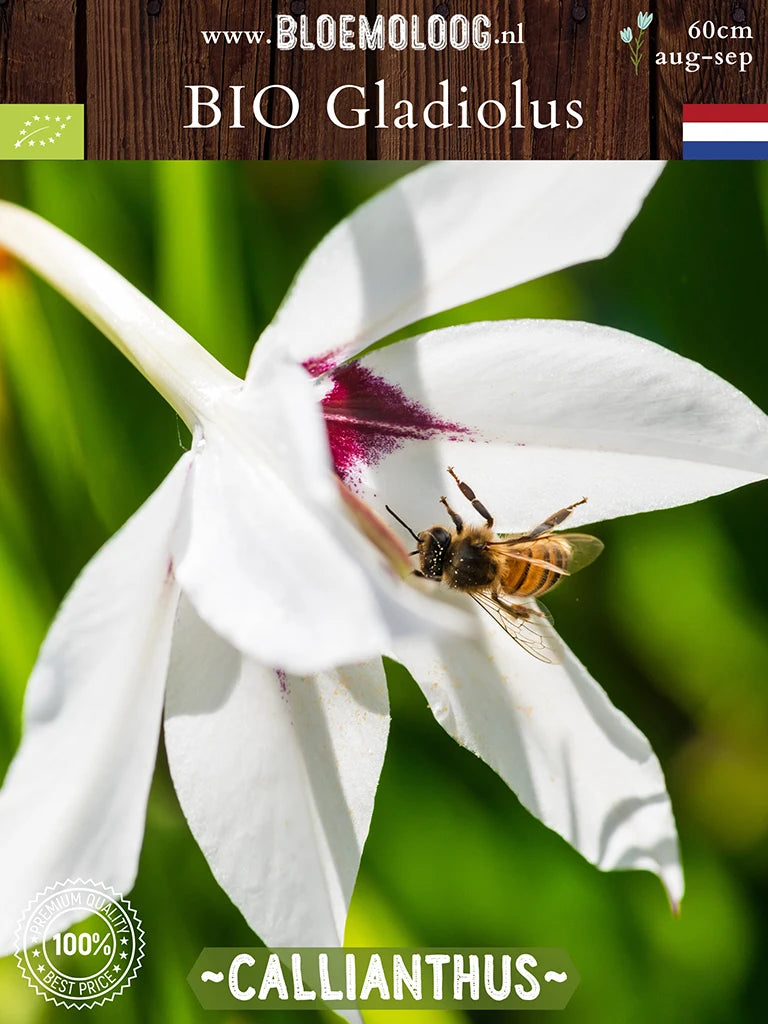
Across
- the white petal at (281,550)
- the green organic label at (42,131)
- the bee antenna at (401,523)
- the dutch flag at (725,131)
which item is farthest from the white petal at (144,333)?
the dutch flag at (725,131)

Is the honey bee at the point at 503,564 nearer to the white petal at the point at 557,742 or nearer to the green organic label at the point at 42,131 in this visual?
the white petal at the point at 557,742

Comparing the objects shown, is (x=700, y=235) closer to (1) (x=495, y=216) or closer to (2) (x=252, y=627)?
(1) (x=495, y=216)

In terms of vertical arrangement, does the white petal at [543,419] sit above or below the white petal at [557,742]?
above

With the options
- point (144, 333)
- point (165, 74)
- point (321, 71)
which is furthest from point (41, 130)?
point (144, 333)

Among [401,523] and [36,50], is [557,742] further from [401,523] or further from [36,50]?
[36,50]

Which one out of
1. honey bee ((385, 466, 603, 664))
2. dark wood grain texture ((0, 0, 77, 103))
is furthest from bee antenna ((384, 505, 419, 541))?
dark wood grain texture ((0, 0, 77, 103))
